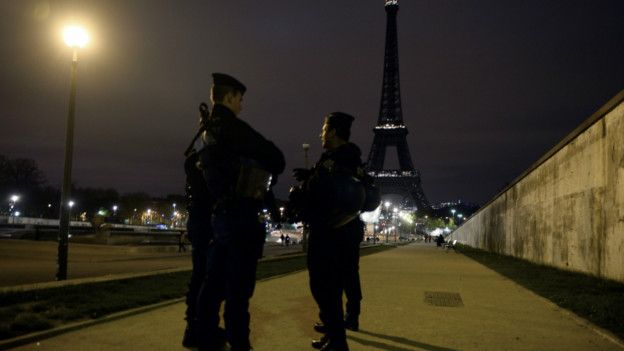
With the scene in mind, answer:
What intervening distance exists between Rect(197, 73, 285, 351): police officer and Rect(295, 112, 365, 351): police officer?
21.0 inches

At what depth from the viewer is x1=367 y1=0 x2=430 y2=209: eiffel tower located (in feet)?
349

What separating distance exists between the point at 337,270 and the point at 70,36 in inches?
394

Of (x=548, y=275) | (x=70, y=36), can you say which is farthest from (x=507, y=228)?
(x=70, y=36)

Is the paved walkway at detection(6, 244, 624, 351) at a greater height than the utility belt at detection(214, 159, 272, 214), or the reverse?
the utility belt at detection(214, 159, 272, 214)

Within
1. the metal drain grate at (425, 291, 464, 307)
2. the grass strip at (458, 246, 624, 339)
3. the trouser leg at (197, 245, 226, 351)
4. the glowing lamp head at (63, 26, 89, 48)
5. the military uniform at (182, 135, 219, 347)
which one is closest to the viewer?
the trouser leg at (197, 245, 226, 351)

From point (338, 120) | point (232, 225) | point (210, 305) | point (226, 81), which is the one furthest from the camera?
point (338, 120)

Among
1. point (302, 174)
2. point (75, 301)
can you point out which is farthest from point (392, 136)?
point (302, 174)

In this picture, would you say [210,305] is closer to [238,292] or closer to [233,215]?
[238,292]

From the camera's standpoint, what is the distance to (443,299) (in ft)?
27.0

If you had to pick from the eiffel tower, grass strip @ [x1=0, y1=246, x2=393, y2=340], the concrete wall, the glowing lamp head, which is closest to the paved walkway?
grass strip @ [x1=0, y1=246, x2=393, y2=340]

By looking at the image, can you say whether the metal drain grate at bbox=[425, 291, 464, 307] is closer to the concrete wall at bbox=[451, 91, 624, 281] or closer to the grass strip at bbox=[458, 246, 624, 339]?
the grass strip at bbox=[458, 246, 624, 339]

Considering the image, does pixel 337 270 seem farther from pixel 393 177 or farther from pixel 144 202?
pixel 144 202

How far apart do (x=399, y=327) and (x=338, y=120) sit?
7.89 ft

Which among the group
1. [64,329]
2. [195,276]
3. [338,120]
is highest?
[338,120]
